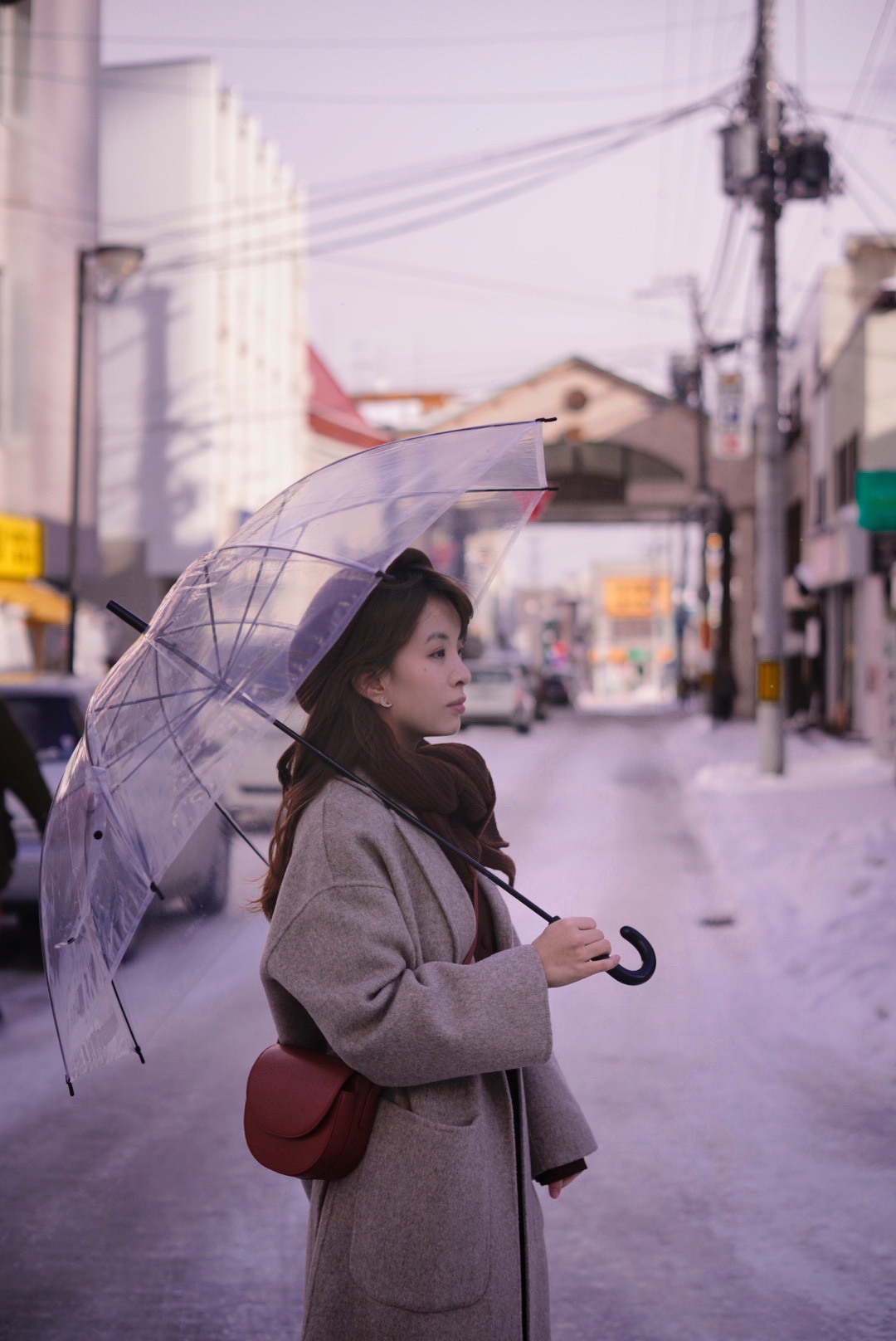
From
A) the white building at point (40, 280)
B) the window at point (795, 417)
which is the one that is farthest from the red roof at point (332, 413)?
the white building at point (40, 280)

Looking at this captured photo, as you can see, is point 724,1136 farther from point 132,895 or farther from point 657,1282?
point 132,895

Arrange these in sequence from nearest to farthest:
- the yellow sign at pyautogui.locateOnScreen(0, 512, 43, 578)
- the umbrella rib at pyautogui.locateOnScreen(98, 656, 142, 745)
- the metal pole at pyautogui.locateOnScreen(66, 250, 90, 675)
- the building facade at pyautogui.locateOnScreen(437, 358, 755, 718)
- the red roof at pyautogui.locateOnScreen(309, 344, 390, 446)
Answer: the umbrella rib at pyautogui.locateOnScreen(98, 656, 142, 745), the metal pole at pyautogui.locateOnScreen(66, 250, 90, 675), the yellow sign at pyautogui.locateOnScreen(0, 512, 43, 578), the building facade at pyautogui.locateOnScreen(437, 358, 755, 718), the red roof at pyautogui.locateOnScreen(309, 344, 390, 446)

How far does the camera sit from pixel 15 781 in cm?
615

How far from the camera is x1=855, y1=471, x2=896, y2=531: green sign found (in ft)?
39.9

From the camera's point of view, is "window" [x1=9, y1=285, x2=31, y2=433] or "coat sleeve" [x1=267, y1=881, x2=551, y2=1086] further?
"window" [x1=9, y1=285, x2=31, y2=433]

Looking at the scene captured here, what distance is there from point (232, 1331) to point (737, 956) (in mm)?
5158

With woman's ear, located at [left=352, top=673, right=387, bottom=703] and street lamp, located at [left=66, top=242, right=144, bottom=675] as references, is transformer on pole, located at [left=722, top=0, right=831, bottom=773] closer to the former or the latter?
street lamp, located at [left=66, top=242, right=144, bottom=675]

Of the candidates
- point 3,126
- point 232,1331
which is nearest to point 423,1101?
point 232,1331

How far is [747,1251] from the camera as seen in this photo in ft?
13.3

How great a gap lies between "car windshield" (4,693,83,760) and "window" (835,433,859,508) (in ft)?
64.9

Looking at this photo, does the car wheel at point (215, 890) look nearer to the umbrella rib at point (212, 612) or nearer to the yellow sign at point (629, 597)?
the umbrella rib at point (212, 612)

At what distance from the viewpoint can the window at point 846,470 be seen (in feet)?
84.8

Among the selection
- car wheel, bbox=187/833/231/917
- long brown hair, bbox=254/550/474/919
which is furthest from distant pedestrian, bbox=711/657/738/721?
long brown hair, bbox=254/550/474/919

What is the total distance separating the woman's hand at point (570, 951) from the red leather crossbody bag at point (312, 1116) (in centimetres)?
33
